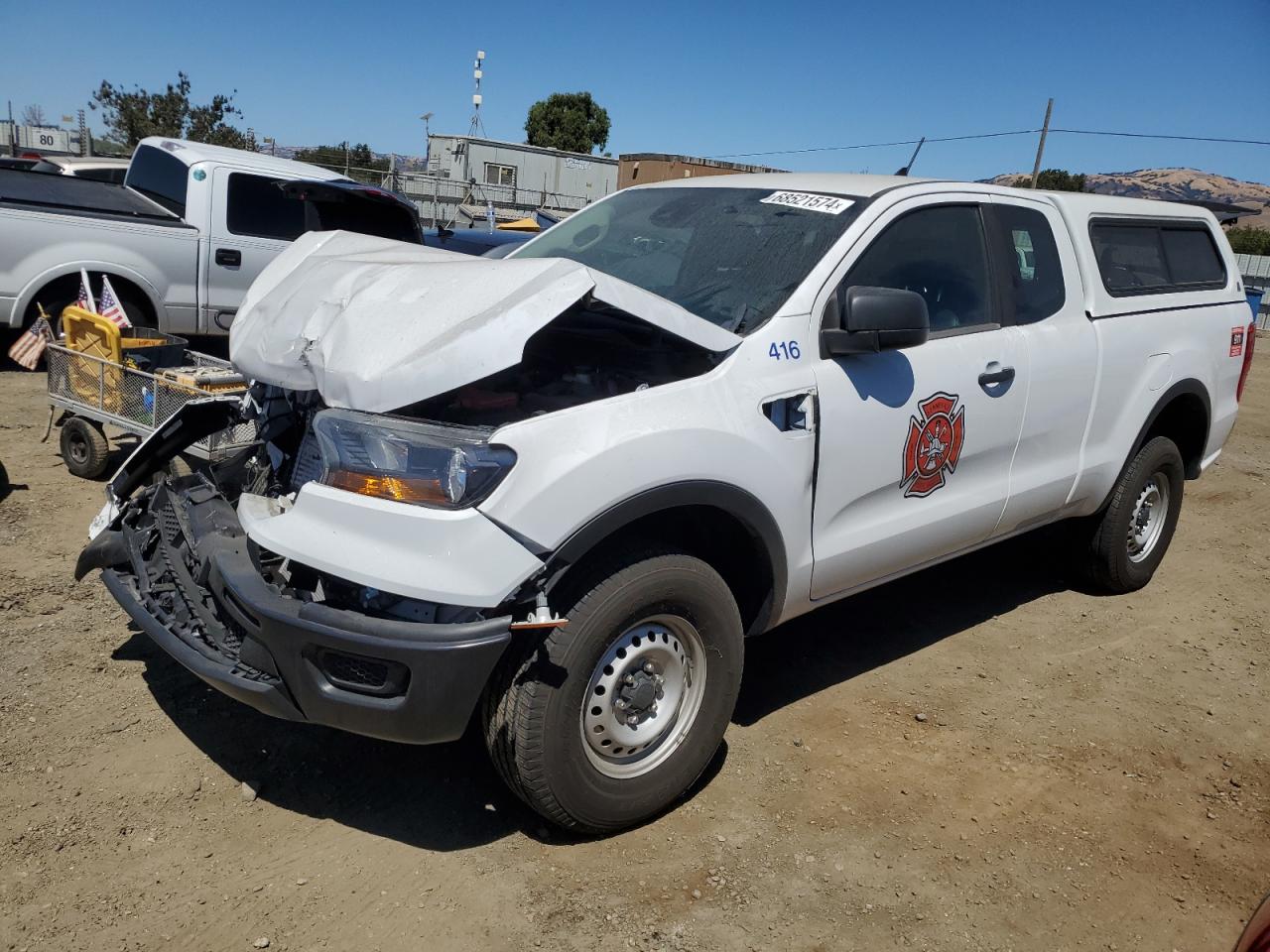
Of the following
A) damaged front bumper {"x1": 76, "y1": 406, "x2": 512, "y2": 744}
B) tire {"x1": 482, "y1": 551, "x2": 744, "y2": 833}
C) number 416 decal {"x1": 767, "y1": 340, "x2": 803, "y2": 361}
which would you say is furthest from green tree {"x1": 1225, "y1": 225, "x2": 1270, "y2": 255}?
damaged front bumper {"x1": 76, "y1": 406, "x2": 512, "y2": 744}

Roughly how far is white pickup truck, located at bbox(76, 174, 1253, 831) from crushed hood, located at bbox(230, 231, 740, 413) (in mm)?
12

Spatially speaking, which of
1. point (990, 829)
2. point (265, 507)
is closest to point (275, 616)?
point (265, 507)

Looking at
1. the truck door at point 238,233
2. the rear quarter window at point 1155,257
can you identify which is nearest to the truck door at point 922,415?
the rear quarter window at point 1155,257

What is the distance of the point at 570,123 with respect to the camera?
5072cm

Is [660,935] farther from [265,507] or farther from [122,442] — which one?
[122,442]

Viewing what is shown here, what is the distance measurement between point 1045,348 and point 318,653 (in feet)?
10.4

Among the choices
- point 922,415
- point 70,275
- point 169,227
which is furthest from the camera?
point 169,227

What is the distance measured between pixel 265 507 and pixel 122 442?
4042 mm

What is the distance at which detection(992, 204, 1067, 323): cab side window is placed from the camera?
420 cm

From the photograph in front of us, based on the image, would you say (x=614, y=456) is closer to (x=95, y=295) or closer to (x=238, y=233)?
(x=95, y=295)

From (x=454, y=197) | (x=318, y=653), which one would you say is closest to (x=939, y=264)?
(x=318, y=653)

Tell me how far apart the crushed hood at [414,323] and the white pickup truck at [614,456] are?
0.01 m

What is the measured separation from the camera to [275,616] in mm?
2602

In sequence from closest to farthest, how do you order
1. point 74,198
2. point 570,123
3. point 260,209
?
1. point 74,198
2. point 260,209
3. point 570,123
